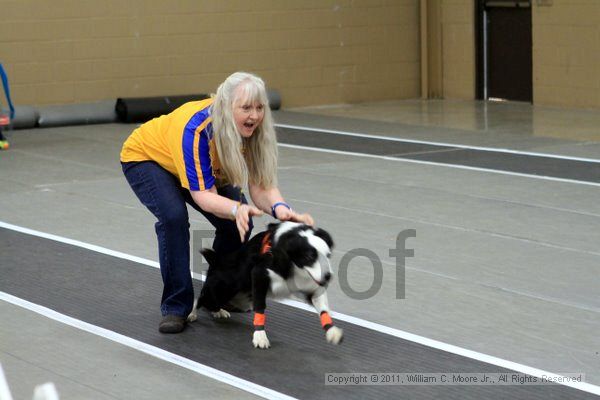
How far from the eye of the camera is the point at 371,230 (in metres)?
7.38

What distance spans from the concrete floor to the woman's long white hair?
98 centimetres

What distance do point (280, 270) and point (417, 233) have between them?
2.79 m

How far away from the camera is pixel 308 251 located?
177 inches

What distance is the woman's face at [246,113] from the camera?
4.73 m

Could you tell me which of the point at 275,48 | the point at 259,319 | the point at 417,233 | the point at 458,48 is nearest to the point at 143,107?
the point at 275,48

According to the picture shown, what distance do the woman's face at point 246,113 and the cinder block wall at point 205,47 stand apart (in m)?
9.58

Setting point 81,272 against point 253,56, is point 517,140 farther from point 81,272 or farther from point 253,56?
point 81,272

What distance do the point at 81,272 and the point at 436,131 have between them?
7.20 metres

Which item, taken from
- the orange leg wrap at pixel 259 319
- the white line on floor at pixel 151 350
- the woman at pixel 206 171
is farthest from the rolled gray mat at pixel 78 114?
the orange leg wrap at pixel 259 319

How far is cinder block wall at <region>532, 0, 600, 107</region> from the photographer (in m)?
14.4

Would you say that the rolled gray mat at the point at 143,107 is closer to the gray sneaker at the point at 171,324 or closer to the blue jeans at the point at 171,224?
the blue jeans at the point at 171,224

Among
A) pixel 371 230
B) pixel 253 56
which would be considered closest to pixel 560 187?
pixel 371 230

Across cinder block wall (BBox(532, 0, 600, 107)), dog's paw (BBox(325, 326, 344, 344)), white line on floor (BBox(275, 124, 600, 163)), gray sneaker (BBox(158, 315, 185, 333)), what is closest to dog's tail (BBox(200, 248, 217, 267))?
gray sneaker (BBox(158, 315, 185, 333))
